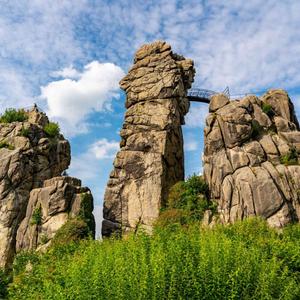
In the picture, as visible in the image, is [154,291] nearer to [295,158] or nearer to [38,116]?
[295,158]

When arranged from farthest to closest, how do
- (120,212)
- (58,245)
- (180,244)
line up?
(120,212), (58,245), (180,244)

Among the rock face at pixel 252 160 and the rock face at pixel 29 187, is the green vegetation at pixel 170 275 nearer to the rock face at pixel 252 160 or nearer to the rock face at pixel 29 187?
the rock face at pixel 252 160

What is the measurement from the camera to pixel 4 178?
Result: 143 feet

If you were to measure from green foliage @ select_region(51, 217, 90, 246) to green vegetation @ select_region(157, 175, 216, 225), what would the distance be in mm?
7049

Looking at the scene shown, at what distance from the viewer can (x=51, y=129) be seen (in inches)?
1951

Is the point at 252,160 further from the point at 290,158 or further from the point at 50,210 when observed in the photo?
the point at 50,210

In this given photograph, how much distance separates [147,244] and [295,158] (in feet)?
82.5

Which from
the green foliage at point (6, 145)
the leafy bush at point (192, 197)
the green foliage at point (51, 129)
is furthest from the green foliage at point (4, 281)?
the green foliage at point (51, 129)

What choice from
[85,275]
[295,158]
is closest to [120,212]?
[295,158]

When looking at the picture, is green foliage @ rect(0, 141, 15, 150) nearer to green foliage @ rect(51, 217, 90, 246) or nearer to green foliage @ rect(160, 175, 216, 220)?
green foliage @ rect(51, 217, 90, 246)

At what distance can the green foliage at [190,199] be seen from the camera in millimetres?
42188

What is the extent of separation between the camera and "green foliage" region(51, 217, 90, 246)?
36781mm

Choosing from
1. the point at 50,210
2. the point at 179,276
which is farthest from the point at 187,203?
the point at 179,276

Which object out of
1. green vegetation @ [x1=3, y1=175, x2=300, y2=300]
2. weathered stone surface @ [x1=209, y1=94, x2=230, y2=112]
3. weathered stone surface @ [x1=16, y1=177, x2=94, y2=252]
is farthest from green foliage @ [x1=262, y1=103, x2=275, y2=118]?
green vegetation @ [x1=3, y1=175, x2=300, y2=300]
